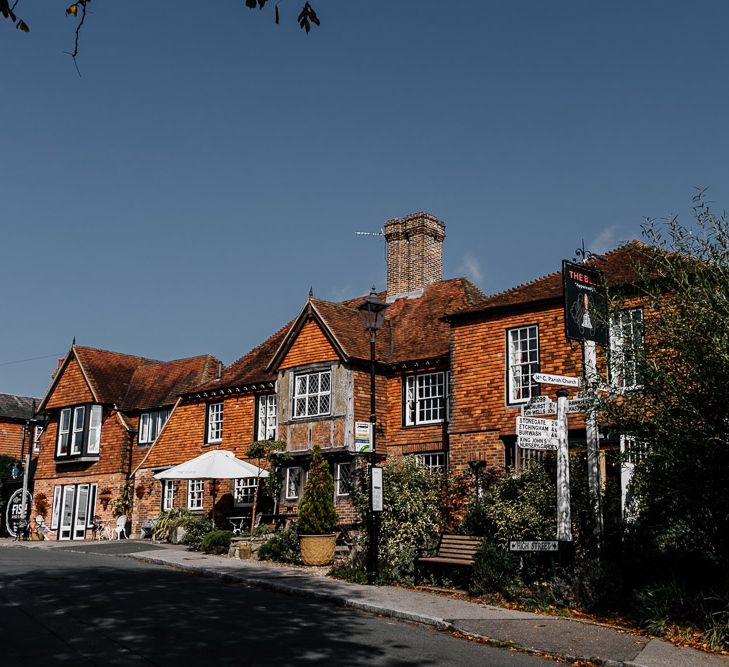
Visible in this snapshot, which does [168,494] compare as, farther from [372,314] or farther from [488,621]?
[488,621]

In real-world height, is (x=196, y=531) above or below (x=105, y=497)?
below

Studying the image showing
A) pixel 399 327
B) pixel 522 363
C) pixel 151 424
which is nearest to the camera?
pixel 522 363

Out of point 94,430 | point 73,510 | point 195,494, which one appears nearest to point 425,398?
point 195,494

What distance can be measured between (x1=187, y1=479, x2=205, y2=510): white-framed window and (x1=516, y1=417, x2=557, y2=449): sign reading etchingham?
19328 millimetres

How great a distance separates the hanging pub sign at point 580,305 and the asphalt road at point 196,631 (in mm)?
5008

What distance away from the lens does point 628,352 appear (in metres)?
11.2

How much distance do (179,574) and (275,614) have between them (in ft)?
21.1

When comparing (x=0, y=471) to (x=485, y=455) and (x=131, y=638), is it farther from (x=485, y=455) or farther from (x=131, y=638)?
(x=131, y=638)

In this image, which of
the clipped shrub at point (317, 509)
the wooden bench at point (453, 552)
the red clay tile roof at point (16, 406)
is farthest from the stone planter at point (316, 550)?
the red clay tile roof at point (16, 406)

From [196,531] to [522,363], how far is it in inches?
434

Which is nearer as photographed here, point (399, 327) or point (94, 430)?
point (399, 327)

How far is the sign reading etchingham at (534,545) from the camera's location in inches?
520

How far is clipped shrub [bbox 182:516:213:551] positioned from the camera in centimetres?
2481

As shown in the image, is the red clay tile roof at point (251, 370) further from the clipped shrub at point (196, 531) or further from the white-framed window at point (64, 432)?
the white-framed window at point (64, 432)
